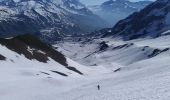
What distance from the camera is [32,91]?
57.4 metres

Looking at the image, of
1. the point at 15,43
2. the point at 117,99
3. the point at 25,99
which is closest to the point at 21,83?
the point at 25,99

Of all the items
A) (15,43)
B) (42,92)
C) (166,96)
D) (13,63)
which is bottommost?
(166,96)

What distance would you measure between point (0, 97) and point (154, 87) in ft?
73.9

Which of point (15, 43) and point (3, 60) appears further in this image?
point (15, 43)

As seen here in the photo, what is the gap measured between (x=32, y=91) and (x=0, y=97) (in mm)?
6909

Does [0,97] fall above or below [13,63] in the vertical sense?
below

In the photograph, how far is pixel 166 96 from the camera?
34.1 meters

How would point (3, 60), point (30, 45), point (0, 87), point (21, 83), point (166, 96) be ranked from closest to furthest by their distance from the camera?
point (166, 96)
point (0, 87)
point (21, 83)
point (3, 60)
point (30, 45)

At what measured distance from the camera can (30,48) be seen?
10619 cm

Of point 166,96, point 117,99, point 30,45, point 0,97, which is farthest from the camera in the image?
point 30,45

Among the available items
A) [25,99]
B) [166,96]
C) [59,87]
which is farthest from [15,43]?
[166,96]

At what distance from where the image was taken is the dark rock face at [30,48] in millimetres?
95438

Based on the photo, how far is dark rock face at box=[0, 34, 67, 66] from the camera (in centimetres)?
9544

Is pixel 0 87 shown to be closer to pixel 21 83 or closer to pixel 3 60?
pixel 21 83
